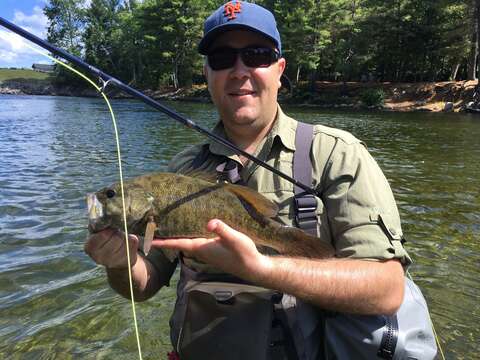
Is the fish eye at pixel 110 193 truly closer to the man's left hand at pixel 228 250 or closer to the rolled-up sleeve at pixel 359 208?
the man's left hand at pixel 228 250

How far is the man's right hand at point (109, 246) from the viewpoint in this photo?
288cm

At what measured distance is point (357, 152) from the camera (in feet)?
10.2

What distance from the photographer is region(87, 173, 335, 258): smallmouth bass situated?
2.82 m

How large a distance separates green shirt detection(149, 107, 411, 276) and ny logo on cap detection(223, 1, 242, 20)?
0.84 meters

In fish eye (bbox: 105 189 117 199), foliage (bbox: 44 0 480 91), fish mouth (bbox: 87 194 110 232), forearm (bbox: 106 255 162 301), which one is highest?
foliage (bbox: 44 0 480 91)

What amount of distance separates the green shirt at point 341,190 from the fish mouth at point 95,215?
868 mm

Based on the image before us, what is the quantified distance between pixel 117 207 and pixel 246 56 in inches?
56.7

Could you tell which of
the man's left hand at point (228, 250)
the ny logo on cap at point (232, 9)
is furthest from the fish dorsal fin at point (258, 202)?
the ny logo on cap at point (232, 9)

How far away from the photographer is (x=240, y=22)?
130 inches

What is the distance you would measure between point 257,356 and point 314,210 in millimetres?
997

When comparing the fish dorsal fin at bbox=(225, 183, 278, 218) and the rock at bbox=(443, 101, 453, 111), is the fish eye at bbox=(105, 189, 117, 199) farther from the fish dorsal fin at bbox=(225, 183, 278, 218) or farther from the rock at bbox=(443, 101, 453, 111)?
the rock at bbox=(443, 101, 453, 111)

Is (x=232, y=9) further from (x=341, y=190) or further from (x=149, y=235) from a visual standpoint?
(x=149, y=235)

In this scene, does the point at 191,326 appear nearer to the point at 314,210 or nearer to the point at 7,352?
the point at 314,210

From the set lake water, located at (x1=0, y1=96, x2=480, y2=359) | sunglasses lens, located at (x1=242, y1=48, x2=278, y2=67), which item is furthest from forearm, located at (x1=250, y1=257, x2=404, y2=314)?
lake water, located at (x1=0, y1=96, x2=480, y2=359)
